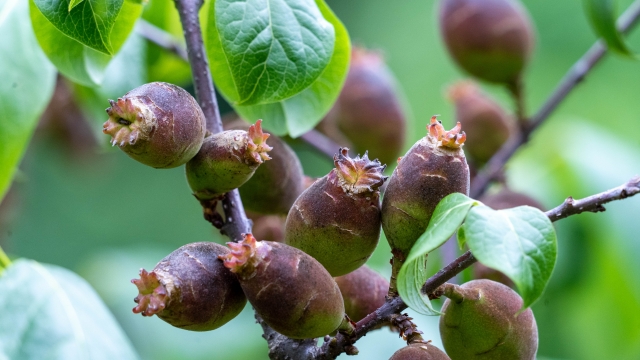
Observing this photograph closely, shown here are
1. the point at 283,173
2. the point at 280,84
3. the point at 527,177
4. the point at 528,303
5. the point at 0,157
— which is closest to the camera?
the point at 528,303

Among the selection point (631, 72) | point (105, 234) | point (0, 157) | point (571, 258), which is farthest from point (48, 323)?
point (105, 234)

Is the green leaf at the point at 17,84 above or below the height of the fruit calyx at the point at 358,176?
below

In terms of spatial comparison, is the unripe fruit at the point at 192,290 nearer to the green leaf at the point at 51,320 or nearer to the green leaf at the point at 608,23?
the green leaf at the point at 51,320

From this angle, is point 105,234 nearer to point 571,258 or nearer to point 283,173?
point 571,258

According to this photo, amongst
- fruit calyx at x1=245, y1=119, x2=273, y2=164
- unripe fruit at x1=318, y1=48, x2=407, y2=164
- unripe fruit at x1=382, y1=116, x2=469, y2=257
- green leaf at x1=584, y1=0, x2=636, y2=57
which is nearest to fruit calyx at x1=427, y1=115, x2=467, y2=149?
unripe fruit at x1=382, y1=116, x2=469, y2=257

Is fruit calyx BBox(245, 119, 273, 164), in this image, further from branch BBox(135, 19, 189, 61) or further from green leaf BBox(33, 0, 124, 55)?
branch BBox(135, 19, 189, 61)

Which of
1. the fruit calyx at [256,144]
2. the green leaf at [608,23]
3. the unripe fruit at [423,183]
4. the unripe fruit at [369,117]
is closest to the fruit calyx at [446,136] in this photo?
the unripe fruit at [423,183]

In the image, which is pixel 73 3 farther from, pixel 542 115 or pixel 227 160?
pixel 542 115
